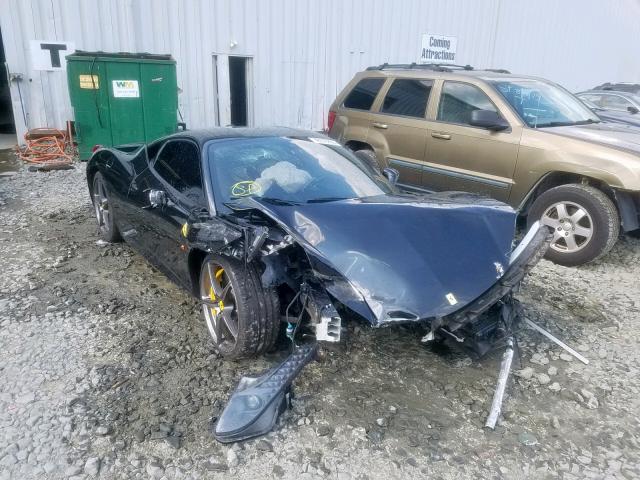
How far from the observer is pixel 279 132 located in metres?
4.01

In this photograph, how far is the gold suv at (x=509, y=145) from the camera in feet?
15.5

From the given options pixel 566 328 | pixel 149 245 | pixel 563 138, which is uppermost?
pixel 563 138

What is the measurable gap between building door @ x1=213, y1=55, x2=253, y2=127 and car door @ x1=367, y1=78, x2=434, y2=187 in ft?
15.5

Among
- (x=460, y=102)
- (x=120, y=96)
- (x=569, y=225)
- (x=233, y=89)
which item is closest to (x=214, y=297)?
(x=569, y=225)

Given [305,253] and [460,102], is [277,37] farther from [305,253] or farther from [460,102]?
[305,253]

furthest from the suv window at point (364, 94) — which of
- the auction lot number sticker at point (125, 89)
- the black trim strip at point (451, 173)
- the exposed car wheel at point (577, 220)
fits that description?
the auction lot number sticker at point (125, 89)

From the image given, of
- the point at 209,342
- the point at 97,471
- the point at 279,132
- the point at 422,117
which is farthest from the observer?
the point at 422,117

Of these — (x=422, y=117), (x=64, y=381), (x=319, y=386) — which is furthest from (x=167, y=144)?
(x=422, y=117)

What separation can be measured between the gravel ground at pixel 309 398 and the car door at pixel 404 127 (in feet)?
7.73

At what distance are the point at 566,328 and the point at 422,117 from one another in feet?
10.5

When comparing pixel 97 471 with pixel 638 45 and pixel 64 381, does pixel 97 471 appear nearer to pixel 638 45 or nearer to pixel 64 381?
pixel 64 381

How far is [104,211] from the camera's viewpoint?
5.15 metres

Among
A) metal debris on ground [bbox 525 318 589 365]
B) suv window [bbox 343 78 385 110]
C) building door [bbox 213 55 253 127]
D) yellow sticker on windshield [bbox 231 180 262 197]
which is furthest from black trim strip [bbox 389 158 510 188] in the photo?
building door [bbox 213 55 253 127]

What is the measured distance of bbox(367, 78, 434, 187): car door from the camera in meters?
6.02
